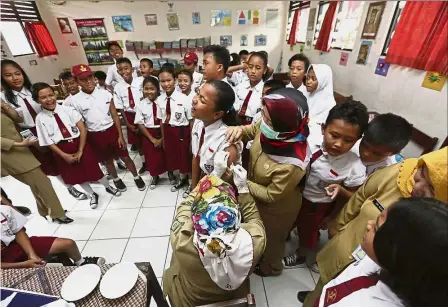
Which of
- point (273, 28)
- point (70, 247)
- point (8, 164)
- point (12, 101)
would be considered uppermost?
point (273, 28)

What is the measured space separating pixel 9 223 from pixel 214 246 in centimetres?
135

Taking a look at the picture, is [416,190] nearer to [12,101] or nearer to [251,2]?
[12,101]

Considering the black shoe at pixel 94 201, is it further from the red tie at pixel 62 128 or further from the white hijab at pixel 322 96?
the white hijab at pixel 322 96

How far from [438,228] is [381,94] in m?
2.74

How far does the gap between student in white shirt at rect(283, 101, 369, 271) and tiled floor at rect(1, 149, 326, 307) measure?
15.4 inches

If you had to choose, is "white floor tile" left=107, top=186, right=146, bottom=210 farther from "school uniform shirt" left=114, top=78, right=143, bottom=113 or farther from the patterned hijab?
the patterned hijab

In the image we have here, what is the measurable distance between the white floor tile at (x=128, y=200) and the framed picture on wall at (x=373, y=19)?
12.0 feet

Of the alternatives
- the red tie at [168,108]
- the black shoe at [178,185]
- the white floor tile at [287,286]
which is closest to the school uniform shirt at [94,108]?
the red tie at [168,108]

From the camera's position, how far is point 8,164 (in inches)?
75.8

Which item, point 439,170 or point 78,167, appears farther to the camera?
point 78,167

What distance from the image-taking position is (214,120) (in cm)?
149

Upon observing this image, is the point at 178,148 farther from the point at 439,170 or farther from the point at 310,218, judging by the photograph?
the point at 439,170

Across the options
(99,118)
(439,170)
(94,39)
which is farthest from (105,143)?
(94,39)

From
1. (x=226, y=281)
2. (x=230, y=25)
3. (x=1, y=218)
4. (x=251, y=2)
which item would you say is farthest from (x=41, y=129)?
(x=251, y=2)
